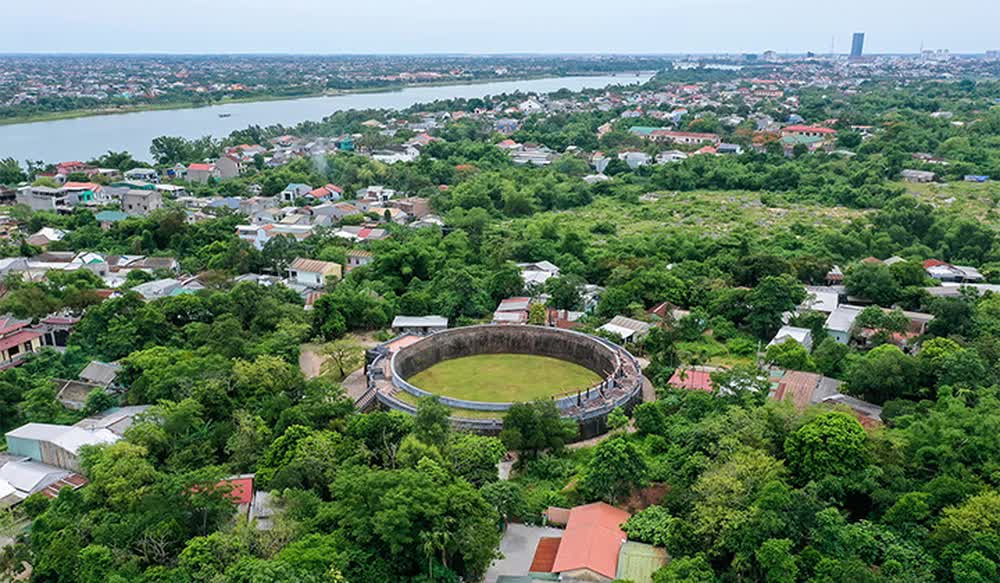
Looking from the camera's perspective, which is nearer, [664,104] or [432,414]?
[432,414]

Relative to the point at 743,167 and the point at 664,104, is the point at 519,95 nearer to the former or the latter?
the point at 664,104

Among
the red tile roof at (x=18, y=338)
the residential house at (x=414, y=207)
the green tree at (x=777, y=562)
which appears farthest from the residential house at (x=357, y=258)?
the green tree at (x=777, y=562)

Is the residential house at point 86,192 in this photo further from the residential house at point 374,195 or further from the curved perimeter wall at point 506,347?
the curved perimeter wall at point 506,347

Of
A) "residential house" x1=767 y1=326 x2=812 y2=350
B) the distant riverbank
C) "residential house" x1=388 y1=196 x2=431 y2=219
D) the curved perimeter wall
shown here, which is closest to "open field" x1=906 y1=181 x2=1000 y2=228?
"residential house" x1=767 y1=326 x2=812 y2=350

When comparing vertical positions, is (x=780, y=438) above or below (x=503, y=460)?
above

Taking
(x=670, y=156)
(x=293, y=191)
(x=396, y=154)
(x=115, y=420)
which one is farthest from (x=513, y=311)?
(x=670, y=156)

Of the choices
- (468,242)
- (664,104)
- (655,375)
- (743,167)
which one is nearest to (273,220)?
(468,242)

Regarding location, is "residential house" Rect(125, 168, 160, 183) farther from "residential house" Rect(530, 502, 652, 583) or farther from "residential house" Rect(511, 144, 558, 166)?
"residential house" Rect(530, 502, 652, 583)

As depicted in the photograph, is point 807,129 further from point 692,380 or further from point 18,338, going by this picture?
point 18,338
